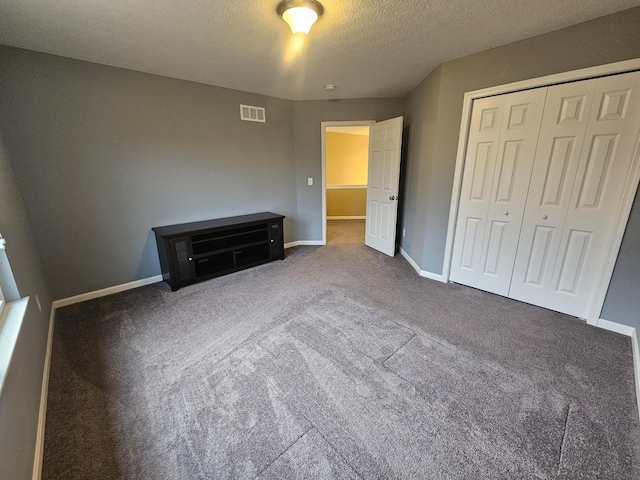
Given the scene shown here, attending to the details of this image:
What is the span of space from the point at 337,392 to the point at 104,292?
106 inches

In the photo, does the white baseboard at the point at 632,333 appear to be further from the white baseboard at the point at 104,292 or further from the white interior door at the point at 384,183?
the white baseboard at the point at 104,292

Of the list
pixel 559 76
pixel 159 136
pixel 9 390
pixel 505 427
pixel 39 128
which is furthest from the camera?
pixel 159 136

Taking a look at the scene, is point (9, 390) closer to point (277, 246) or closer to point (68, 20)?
point (68, 20)

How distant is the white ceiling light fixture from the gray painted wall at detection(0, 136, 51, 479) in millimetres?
2153

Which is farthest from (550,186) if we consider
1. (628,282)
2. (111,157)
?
(111,157)

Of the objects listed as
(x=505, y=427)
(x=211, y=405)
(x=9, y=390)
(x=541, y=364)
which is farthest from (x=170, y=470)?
(x=541, y=364)

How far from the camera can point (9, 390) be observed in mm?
1048

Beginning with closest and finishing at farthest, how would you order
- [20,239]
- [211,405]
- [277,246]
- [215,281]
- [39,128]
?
1. [211,405]
2. [20,239]
3. [39,128]
4. [215,281]
5. [277,246]

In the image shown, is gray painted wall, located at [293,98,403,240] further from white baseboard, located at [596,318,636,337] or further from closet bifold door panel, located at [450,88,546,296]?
white baseboard, located at [596,318,636,337]

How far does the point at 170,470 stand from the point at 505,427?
1.64 m

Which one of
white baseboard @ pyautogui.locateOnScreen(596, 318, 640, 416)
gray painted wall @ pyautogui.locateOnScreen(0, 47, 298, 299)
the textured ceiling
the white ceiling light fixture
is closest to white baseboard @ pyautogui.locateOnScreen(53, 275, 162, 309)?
gray painted wall @ pyautogui.locateOnScreen(0, 47, 298, 299)

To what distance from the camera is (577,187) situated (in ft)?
7.00

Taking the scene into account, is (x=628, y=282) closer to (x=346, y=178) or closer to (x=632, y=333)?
(x=632, y=333)

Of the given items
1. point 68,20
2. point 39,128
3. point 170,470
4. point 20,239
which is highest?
point 68,20
